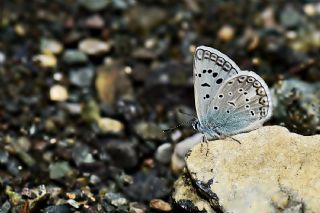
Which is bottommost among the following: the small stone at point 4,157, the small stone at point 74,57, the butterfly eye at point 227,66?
the small stone at point 4,157

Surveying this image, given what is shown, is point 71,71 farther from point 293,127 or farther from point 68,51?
point 293,127

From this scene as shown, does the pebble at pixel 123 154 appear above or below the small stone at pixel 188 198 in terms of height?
below

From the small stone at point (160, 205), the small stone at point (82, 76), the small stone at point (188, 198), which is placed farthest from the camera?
the small stone at point (82, 76)

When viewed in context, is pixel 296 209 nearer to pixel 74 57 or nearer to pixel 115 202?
pixel 115 202

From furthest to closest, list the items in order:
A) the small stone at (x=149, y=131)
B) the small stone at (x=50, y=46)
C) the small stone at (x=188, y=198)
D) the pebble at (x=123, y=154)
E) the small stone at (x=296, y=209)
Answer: the small stone at (x=50, y=46)
the small stone at (x=149, y=131)
the pebble at (x=123, y=154)
the small stone at (x=188, y=198)
the small stone at (x=296, y=209)

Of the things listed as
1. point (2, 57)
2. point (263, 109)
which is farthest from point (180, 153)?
point (2, 57)

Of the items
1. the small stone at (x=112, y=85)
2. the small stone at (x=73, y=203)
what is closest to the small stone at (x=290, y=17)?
the small stone at (x=112, y=85)

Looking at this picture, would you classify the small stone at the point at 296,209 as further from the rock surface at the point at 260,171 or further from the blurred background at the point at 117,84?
the blurred background at the point at 117,84
